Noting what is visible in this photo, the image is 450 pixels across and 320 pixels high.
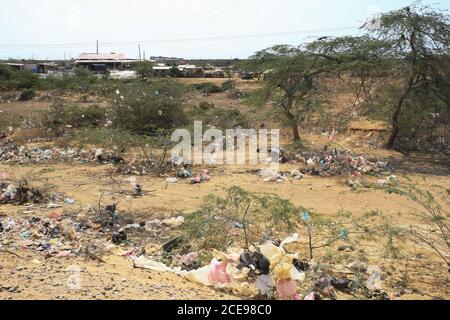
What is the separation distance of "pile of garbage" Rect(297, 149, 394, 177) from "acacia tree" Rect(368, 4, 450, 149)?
233cm

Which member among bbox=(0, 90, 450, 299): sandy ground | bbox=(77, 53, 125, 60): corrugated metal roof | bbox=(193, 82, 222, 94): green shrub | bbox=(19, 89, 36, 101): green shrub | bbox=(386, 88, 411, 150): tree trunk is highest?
bbox=(77, 53, 125, 60): corrugated metal roof

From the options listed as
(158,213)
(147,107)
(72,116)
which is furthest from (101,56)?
(158,213)

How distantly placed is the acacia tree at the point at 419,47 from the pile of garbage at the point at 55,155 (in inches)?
258

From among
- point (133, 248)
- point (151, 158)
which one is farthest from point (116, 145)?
point (133, 248)

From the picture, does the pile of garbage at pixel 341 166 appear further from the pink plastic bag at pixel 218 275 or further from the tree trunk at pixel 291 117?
the pink plastic bag at pixel 218 275

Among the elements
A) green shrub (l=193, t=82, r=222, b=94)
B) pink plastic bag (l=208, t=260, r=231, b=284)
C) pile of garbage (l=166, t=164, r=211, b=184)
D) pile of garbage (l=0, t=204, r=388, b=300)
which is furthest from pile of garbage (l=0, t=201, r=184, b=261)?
green shrub (l=193, t=82, r=222, b=94)

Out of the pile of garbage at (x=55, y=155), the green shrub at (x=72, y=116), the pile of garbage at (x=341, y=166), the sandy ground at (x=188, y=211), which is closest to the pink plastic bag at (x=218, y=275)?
the sandy ground at (x=188, y=211)

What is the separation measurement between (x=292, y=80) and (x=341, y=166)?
332 centimetres

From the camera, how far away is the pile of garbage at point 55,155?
32.7 feet

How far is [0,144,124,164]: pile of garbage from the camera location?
9.95 m

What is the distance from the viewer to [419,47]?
396 inches

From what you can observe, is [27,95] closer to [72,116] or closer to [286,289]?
[72,116]

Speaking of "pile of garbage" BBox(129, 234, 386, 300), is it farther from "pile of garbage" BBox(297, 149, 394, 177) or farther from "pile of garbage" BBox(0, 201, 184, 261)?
"pile of garbage" BBox(297, 149, 394, 177)
